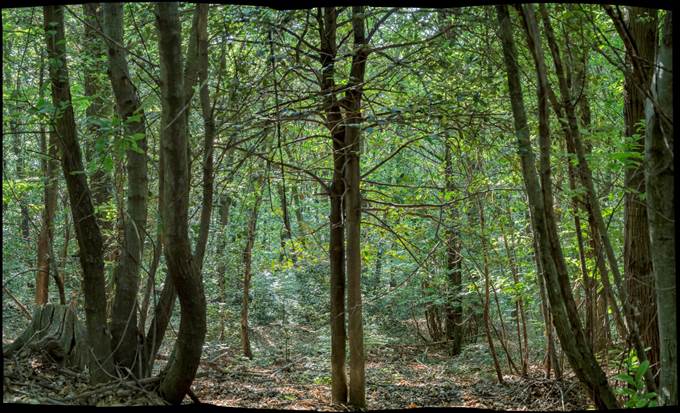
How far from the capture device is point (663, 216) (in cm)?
192

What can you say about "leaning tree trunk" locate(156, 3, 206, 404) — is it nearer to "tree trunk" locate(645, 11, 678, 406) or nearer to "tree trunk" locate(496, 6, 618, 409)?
"tree trunk" locate(496, 6, 618, 409)

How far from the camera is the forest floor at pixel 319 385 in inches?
84.3

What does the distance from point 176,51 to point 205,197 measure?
79 cm

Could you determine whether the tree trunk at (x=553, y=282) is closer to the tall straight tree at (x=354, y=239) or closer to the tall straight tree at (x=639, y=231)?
the tall straight tree at (x=639, y=231)

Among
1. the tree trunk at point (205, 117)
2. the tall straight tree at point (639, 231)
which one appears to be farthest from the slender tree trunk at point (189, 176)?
the tall straight tree at point (639, 231)

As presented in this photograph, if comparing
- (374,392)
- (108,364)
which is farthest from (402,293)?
(108,364)

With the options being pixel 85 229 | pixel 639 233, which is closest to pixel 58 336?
pixel 85 229

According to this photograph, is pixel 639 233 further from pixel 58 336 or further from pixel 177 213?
pixel 58 336

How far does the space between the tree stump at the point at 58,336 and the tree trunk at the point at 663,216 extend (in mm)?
2131

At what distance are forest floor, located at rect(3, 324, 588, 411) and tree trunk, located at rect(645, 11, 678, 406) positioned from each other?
1218mm

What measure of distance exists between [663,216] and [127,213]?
200cm

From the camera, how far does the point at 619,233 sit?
356cm

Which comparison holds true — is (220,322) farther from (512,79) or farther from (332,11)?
(512,79)

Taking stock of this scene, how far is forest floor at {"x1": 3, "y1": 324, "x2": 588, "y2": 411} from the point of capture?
214 centimetres
